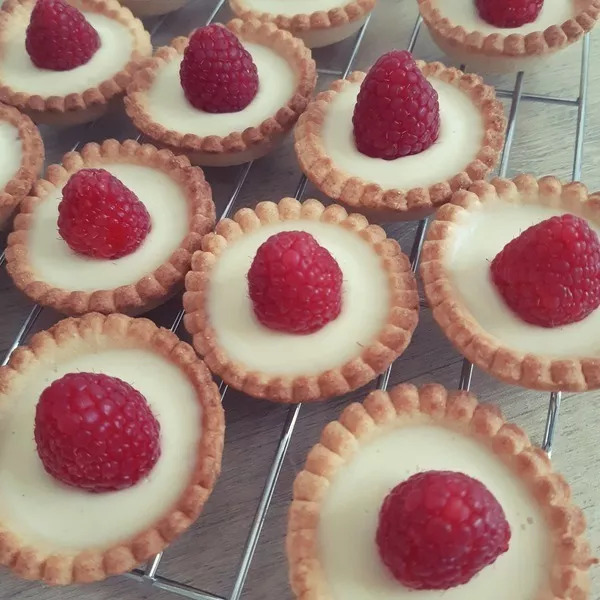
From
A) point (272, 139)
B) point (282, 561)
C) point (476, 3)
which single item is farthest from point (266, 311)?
point (476, 3)

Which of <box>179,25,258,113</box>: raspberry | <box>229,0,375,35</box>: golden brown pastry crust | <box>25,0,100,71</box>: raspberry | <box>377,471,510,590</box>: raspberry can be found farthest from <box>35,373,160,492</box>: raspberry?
<box>229,0,375,35</box>: golden brown pastry crust

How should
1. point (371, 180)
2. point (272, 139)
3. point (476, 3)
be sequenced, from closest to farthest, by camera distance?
point (371, 180) < point (272, 139) < point (476, 3)

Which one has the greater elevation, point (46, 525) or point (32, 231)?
point (32, 231)

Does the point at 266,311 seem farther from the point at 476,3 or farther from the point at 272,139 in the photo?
the point at 476,3

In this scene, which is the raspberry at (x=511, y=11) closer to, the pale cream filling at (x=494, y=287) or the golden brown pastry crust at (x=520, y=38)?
the golden brown pastry crust at (x=520, y=38)

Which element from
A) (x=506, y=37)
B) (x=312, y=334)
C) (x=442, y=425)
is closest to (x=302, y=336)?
(x=312, y=334)

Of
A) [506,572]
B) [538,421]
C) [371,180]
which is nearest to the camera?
[506,572]

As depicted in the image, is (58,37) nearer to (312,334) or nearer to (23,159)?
(23,159)

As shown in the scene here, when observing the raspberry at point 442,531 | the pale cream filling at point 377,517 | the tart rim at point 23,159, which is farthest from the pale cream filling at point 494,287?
the tart rim at point 23,159
